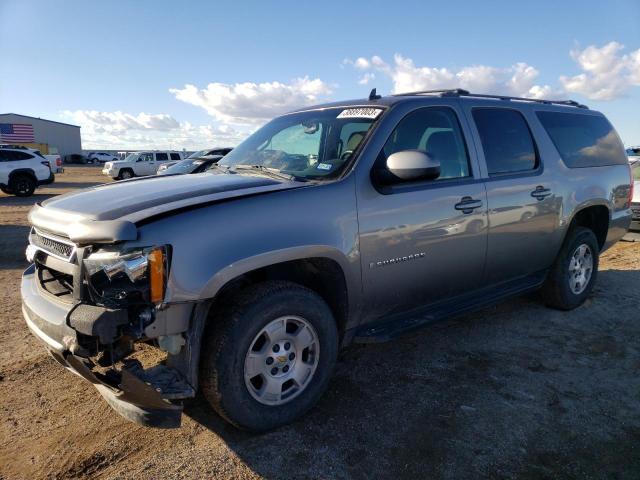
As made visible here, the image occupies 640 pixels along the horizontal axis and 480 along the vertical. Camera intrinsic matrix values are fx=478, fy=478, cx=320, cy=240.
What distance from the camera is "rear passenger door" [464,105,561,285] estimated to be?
385 centimetres

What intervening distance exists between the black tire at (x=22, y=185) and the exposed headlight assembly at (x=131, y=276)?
60.1 feet

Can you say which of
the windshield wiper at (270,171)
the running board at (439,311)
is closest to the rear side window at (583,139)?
the running board at (439,311)

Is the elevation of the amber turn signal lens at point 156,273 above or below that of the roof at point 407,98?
below

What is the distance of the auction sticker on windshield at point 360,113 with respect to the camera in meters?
3.38

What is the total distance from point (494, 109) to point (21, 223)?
10.7 meters

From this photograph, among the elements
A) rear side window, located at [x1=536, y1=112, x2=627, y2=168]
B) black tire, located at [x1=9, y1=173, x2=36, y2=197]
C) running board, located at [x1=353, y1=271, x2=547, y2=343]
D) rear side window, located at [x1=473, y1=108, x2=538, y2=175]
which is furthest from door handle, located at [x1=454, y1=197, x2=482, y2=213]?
black tire, located at [x1=9, y1=173, x2=36, y2=197]

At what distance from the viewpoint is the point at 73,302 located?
94.4 inches

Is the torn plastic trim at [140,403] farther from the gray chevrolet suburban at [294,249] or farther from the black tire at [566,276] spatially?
the black tire at [566,276]

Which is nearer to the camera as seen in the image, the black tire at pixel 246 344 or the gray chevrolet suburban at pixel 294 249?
the gray chevrolet suburban at pixel 294 249

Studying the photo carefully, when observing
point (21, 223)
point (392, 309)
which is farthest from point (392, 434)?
point (21, 223)

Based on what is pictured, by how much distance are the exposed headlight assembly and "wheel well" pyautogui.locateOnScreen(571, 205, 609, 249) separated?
4.36 meters

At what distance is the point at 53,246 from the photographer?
270 cm

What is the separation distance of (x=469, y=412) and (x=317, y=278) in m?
1.30

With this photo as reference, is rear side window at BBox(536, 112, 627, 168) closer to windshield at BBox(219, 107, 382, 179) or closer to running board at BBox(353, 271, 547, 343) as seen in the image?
running board at BBox(353, 271, 547, 343)
